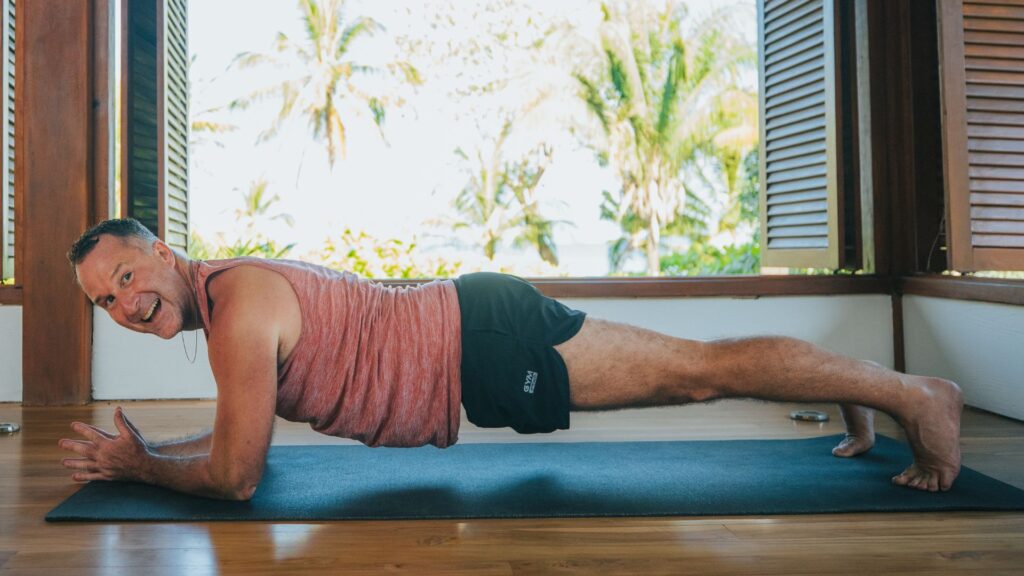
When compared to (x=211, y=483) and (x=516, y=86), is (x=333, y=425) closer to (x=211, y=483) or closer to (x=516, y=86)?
(x=211, y=483)

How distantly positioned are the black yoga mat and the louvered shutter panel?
1.42 meters

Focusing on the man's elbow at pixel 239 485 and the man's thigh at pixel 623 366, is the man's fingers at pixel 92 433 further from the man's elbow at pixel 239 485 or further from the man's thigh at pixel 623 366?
the man's thigh at pixel 623 366

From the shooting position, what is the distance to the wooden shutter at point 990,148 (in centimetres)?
302

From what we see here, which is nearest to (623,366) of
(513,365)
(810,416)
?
(513,365)

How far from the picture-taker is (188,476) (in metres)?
1.94

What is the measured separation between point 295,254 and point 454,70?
4.60 m

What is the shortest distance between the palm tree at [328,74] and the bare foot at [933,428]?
15247 mm

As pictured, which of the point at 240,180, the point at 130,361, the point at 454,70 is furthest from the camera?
the point at 240,180

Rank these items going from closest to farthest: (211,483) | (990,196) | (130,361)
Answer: (211,483), (990,196), (130,361)

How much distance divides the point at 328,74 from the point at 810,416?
48.8 feet

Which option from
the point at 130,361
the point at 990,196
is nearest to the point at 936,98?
the point at 990,196

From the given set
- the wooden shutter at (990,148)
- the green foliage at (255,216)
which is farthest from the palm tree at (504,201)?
the wooden shutter at (990,148)

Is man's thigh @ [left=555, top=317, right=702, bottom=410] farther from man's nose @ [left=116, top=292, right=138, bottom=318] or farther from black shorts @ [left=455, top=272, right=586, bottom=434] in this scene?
man's nose @ [left=116, top=292, right=138, bottom=318]

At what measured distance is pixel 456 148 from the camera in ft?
55.5
